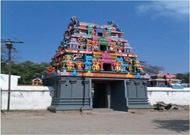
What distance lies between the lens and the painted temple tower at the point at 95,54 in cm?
1584

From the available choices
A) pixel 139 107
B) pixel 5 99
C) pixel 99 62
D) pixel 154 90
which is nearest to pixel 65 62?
pixel 99 62

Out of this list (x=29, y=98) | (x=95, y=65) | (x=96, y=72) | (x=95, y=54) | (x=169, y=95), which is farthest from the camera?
(x=169, y=95)

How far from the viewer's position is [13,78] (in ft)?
56.5

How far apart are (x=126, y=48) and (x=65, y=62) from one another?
572 centimetres

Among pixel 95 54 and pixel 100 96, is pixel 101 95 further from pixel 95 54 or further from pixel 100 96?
pixel 95 54

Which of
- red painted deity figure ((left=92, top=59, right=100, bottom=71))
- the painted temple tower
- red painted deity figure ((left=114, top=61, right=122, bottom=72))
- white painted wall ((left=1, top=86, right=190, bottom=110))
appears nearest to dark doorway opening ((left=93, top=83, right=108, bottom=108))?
the painted temple tower

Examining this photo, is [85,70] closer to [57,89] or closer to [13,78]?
[57,89]

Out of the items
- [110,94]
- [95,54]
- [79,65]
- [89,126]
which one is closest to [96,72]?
[79,65]

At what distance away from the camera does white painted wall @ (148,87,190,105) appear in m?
18.8

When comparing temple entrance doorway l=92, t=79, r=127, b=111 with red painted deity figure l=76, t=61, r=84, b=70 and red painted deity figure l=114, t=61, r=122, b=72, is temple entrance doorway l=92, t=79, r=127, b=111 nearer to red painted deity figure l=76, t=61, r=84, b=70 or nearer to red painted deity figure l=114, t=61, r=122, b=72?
red painted deity figure l=114, t=61, r=122, b=72

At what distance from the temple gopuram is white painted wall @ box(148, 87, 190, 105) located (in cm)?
201

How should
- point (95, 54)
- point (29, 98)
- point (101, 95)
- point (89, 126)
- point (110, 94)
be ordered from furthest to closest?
point (101, 95)
point (110, 94)
point (95, 54)
point (29, 98)
point (89, 126)

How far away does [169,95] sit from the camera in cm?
1944

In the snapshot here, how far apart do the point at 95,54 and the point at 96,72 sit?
155 cm
